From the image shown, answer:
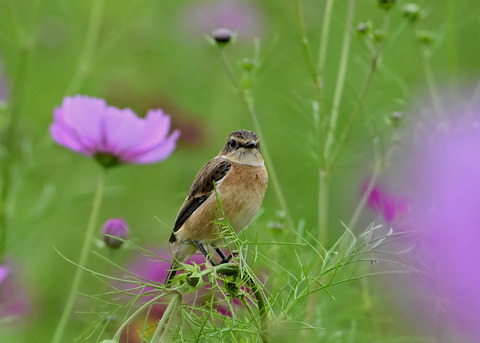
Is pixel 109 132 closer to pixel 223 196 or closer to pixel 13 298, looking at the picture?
pixel 223 196

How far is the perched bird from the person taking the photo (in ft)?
6.56

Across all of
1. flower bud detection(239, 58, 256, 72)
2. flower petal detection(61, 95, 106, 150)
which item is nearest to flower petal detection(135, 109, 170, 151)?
flower petal detection(61, 95, 106, 150)

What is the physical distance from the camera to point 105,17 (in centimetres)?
522

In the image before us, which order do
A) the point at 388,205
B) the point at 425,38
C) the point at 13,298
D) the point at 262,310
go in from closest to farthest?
the point at 262,310 < the point at 388,205 < the point at 425,38 < the point at 13,298

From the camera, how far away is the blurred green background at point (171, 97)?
415 centimetres

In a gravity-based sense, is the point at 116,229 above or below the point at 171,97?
above

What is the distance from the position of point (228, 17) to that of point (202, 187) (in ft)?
12.7

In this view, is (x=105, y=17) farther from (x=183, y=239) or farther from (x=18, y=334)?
(x=183, y=239)

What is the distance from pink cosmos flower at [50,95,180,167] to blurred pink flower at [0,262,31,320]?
1.02m

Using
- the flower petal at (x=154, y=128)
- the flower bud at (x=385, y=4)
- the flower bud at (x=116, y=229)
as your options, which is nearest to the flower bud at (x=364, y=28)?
the flower bud at (x=385, y=4)

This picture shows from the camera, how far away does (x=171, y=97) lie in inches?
203

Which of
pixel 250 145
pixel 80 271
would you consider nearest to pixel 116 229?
pixel 80 271

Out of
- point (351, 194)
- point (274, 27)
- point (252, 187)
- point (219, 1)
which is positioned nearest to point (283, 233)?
point (252, 187)

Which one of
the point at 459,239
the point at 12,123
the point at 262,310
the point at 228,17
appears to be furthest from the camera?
the point at 228,17
